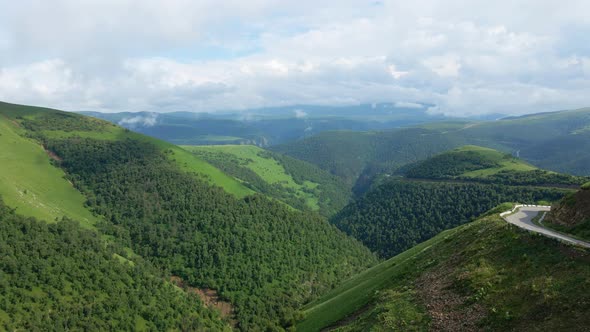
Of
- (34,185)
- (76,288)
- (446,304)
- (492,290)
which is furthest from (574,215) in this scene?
(34,185)

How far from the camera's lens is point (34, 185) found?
527 ft

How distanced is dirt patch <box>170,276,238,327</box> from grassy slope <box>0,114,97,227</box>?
47.9 m

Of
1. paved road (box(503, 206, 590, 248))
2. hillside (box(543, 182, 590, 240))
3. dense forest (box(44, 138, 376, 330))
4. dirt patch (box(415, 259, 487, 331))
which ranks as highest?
hillside (box(543, 182, 590, 240))

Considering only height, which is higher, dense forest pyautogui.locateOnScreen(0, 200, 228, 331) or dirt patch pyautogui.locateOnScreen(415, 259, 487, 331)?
dirt patch pyautogui.locateOnScreen(415, 259, 487, 331)

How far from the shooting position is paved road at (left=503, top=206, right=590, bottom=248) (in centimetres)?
4251

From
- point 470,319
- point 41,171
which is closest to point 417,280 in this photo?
point 470,319

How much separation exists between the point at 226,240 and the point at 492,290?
13920 cm

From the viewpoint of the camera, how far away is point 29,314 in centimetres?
9212

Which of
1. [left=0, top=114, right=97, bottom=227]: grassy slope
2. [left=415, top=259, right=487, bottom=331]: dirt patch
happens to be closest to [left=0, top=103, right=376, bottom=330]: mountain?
[left=0, top=114, right=97, bottom=227]: grassy slope

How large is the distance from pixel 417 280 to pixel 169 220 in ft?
475

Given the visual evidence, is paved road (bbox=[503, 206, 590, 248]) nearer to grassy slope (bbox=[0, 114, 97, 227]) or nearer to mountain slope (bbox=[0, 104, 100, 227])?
grassy slope (bbox=[0, 114, 97, 227])

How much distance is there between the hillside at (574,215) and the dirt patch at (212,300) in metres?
114

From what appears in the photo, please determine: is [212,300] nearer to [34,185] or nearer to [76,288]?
[76,288]

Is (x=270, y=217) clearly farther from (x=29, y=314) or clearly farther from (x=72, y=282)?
(x=29, y=314)
